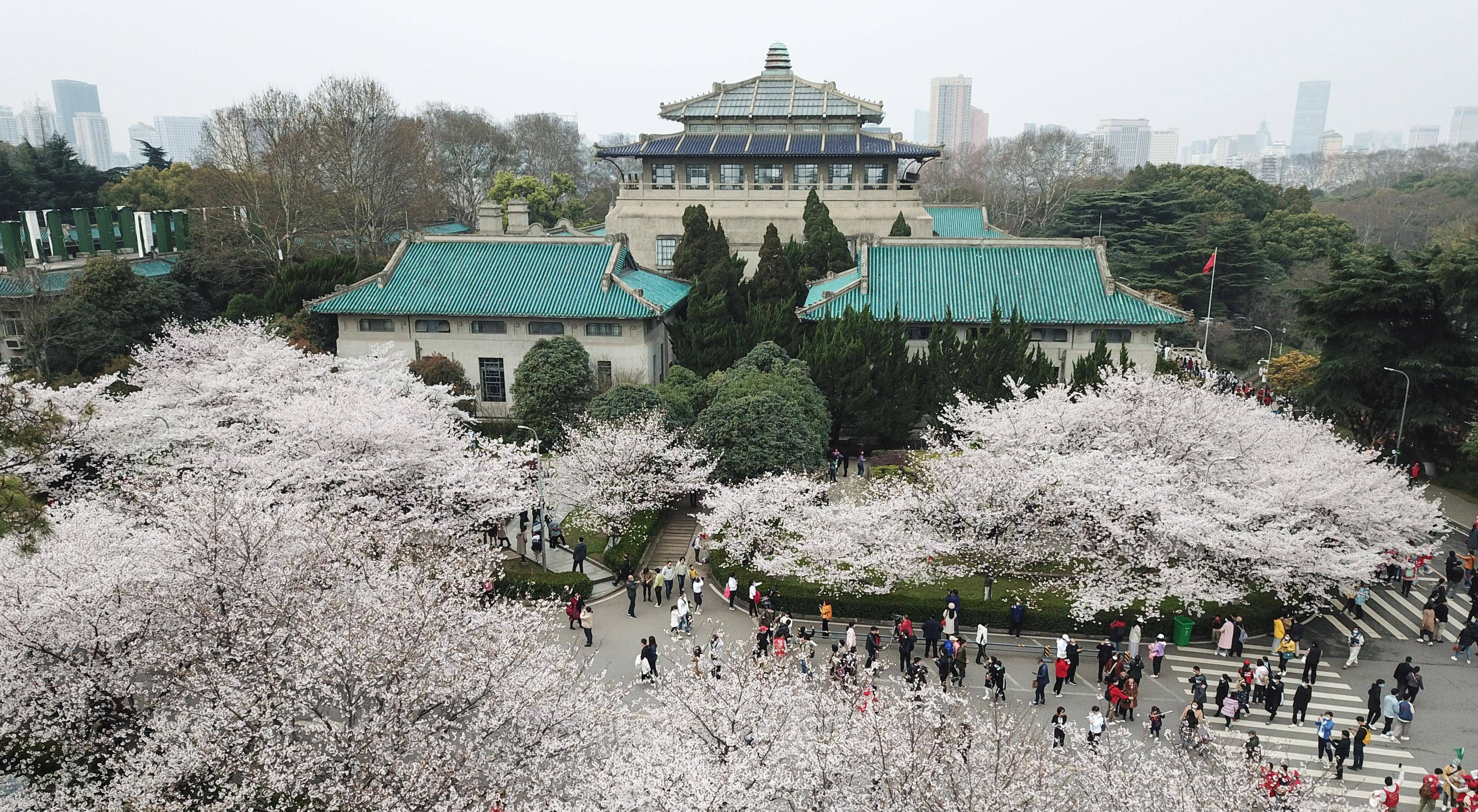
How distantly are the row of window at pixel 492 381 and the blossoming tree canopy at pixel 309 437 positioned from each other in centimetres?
659

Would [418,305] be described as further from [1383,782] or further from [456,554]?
[1383,782]

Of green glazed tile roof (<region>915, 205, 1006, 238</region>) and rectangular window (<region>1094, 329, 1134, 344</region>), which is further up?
green glazed tile roof (<region>915, 205, 1006, 238</region>)

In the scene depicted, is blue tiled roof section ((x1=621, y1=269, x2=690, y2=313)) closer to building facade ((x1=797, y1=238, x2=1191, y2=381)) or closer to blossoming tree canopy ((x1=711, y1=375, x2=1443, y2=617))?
building facade ((x1=797, y1=238, x2=1191, y2=381))

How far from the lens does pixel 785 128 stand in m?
51.8

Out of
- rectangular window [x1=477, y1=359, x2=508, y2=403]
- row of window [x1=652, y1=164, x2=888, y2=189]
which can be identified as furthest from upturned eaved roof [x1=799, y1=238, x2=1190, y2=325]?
row of window [x1=652, y1=164, x2=888, y2=189]

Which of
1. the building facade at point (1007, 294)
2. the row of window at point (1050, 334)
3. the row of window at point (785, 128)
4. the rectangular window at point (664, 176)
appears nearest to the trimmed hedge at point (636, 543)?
the building facade at point (1007, 294)

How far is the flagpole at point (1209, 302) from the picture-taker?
46.7m

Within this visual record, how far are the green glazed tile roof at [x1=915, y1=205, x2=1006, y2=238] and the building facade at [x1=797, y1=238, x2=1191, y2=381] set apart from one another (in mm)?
20761

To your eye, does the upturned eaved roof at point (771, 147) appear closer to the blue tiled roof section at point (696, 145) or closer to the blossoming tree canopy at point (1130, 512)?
the blue tiled roof section at point (696, 145)

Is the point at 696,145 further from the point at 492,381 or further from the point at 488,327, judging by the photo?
the point at 492,381

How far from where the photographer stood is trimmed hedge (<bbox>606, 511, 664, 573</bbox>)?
24.6 m

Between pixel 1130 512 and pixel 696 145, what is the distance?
116ft

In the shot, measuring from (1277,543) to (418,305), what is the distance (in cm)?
2939

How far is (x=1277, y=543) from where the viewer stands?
19938 mm
